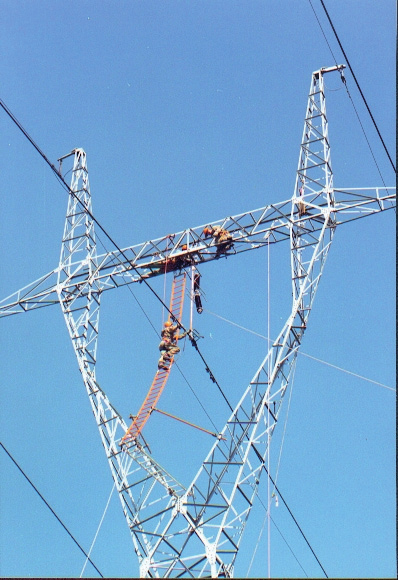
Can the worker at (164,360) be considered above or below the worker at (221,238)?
below

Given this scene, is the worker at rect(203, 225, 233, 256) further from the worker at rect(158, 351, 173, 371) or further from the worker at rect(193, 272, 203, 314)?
the worker at rect(158, 351, 173, 371)

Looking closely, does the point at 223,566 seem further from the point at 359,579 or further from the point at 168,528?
the point at 359,579

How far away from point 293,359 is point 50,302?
8.29 meters

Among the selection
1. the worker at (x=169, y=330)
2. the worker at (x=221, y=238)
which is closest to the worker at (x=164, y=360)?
the worker at (x=169, y=330)

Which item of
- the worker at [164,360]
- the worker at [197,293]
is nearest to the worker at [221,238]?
the worker at [197,293]

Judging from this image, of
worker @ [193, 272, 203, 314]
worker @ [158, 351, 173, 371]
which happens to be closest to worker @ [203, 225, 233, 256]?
worker @ [193, 272, 203, 314]

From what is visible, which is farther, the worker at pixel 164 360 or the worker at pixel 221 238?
the worker at pixel 221 238

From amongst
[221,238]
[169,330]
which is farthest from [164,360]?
[221,238]

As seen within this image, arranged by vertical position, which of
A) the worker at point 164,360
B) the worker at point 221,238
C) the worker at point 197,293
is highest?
the worker at point 221,238

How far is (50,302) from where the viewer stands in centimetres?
2552

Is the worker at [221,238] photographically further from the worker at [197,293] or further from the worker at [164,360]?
the worker at [164,360]

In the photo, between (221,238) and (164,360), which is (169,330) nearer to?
(164,360)

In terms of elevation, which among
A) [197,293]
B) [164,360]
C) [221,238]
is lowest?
[164,360]

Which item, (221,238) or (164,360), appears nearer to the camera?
(164,360)
